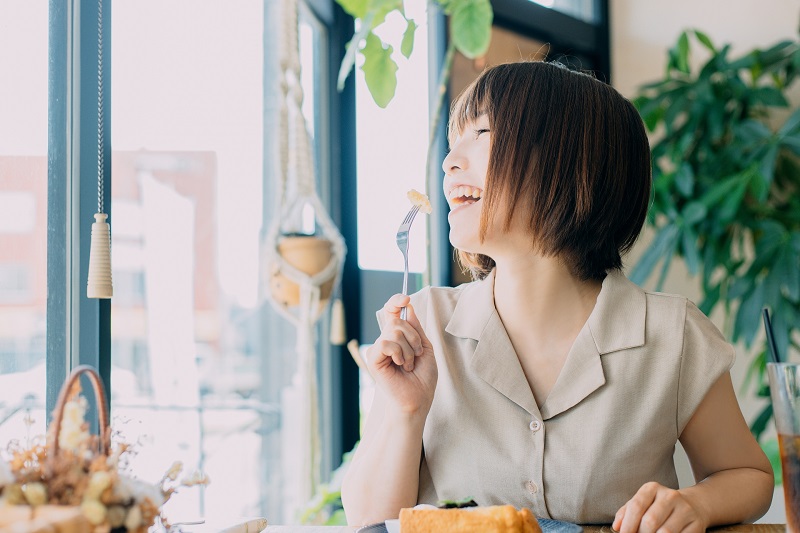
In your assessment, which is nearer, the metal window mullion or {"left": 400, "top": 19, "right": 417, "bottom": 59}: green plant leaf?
the metal window mullion

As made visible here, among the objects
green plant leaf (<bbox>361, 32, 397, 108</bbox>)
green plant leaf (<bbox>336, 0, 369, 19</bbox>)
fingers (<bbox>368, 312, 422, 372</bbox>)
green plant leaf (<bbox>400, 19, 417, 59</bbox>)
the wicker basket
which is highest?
green plant leaf (<bbox>336, 0, 369, 19</bbox>)

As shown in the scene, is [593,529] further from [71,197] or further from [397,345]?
[71,197]

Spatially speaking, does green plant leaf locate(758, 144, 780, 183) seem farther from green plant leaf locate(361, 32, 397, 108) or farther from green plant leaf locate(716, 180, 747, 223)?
green plant leaf locate(361, 32, 397, 108)

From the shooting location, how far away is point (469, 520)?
748 mm

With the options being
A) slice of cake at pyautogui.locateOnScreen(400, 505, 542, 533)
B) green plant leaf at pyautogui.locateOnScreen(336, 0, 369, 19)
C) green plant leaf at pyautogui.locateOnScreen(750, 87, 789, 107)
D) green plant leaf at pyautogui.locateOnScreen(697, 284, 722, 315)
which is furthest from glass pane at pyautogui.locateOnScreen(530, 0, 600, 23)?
slice of cake at pyautogui.locateOnScreen(400, 505, 542, 533)

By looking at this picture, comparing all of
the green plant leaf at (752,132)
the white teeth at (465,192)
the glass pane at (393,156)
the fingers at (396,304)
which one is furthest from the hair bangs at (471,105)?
the green plant leaf at (752,132)

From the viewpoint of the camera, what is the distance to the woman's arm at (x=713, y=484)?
89 cm

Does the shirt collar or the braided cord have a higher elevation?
the braided cord

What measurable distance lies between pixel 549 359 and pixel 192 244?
4.06ft

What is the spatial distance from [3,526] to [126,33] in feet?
4.69

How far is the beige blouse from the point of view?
1086mm

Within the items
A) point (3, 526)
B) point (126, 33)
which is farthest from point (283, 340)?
point (3, 526)

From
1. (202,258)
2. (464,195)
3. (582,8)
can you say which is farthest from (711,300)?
(464,195)

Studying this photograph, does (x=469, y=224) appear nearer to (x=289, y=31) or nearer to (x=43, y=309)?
(x=43, y=309)
